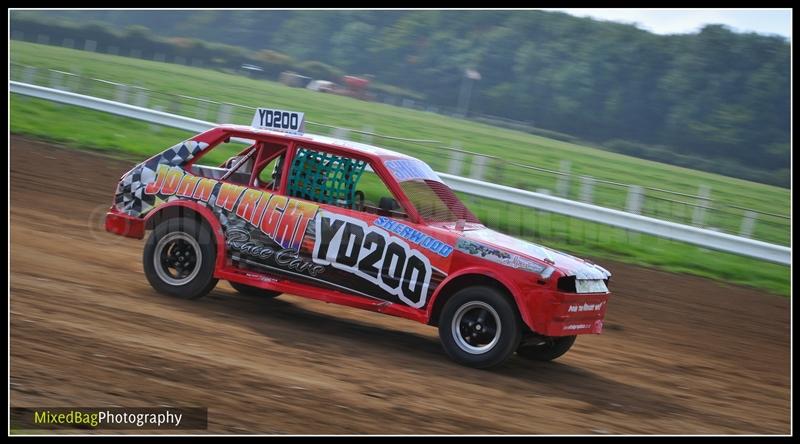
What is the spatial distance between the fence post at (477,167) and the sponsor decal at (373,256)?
10.1 metres

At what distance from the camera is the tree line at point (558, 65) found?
33500mm

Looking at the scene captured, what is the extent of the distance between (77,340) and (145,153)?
38.2 ft

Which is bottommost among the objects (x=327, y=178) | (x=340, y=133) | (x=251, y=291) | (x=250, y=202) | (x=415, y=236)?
(x=251, y=291)

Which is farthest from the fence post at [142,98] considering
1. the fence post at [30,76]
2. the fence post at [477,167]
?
the fence post at [477,167]

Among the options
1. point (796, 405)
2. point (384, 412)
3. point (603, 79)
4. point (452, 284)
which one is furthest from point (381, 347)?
point (603, 79)

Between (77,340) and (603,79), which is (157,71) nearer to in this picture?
(603,79)

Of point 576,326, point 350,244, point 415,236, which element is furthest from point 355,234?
point 576,326

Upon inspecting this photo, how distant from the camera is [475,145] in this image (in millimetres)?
27984

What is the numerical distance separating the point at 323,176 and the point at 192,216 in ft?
4.21

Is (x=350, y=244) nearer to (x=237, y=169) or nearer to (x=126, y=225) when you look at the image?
(x=237, y=169)

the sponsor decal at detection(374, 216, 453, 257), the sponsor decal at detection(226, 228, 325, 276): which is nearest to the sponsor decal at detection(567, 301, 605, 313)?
the sponsor decal at detection(374, 216, 453, 257)

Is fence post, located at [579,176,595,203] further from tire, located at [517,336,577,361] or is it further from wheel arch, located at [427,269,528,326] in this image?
wheel arch, located at [427,269,528,326]

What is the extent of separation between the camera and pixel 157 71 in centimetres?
3688

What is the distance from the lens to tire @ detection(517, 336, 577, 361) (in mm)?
7961
